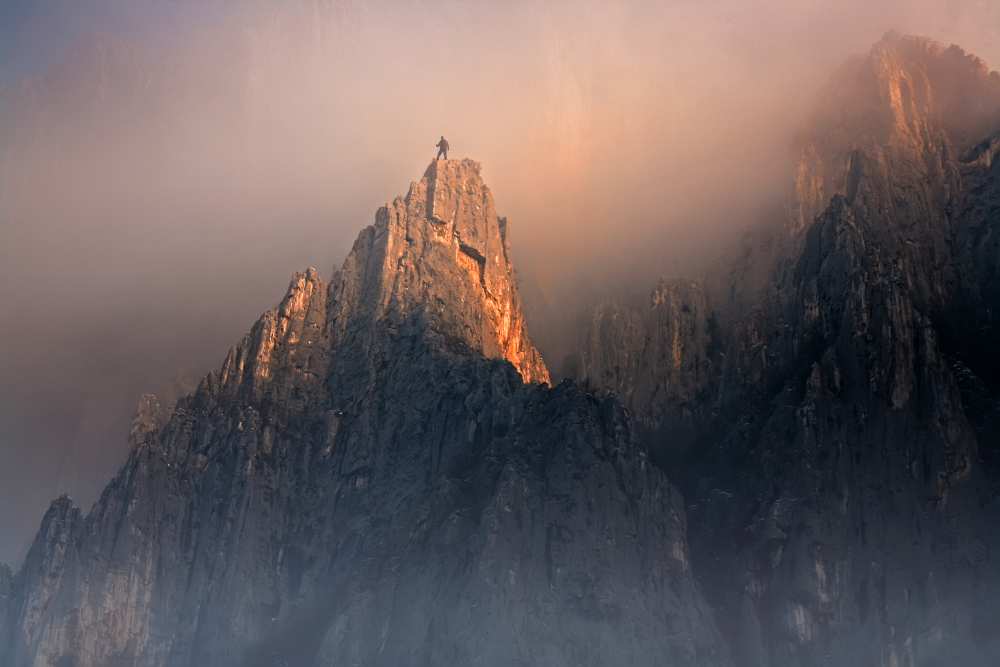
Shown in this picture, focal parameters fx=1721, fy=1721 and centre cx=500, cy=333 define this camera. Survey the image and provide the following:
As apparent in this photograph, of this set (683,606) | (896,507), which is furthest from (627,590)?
(896,507)

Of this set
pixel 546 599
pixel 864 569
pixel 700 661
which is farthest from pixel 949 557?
pixel 546 599

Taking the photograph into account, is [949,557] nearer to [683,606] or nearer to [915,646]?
[915,646]

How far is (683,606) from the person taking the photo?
19675cm

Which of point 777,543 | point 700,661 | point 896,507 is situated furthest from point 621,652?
point 896,507

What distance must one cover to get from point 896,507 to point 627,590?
3214cm

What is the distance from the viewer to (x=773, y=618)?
195 meters

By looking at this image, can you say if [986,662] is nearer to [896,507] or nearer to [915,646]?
[915,646]

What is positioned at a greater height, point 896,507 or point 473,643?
point 896,507

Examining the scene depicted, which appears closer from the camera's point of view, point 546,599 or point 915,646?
point 915,646

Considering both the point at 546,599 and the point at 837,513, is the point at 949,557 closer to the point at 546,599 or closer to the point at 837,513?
the point at 837,513

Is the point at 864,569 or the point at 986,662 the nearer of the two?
the point at 986,662

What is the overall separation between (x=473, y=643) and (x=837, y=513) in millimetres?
44388

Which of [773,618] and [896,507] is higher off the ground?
[896,507]

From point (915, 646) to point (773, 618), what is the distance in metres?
17.4
